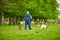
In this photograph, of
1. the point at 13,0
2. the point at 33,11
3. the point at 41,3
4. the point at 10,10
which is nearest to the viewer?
the point at 13,0

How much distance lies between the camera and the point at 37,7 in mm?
63938

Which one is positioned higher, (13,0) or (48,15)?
(13,0)

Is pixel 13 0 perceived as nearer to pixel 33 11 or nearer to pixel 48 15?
pixel 33 11

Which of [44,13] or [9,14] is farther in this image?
[44,13]

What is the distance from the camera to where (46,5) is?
72875mm

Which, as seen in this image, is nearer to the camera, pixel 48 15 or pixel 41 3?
pixel 41 3

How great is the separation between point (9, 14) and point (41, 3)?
574 inches

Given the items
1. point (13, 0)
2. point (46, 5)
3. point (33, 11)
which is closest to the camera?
point (13, 0)

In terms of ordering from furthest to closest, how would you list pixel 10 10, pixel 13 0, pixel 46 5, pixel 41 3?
pixel 46 5, pixel 41 3, pixel 10 10, pixel 13 0

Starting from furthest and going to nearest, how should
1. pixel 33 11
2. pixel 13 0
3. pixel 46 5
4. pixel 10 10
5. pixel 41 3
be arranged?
1. pixel 46 5
2. pixel 41 3
3. pixel 33 11
4. pixel 10 10
5. pixel 13 0

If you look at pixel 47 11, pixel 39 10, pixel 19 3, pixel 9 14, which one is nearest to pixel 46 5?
pixel 47 11

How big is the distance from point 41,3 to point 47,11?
462cm

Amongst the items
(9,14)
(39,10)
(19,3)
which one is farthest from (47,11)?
(19,3)

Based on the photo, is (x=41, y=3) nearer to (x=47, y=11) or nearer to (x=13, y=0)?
(x=47, y=11)
